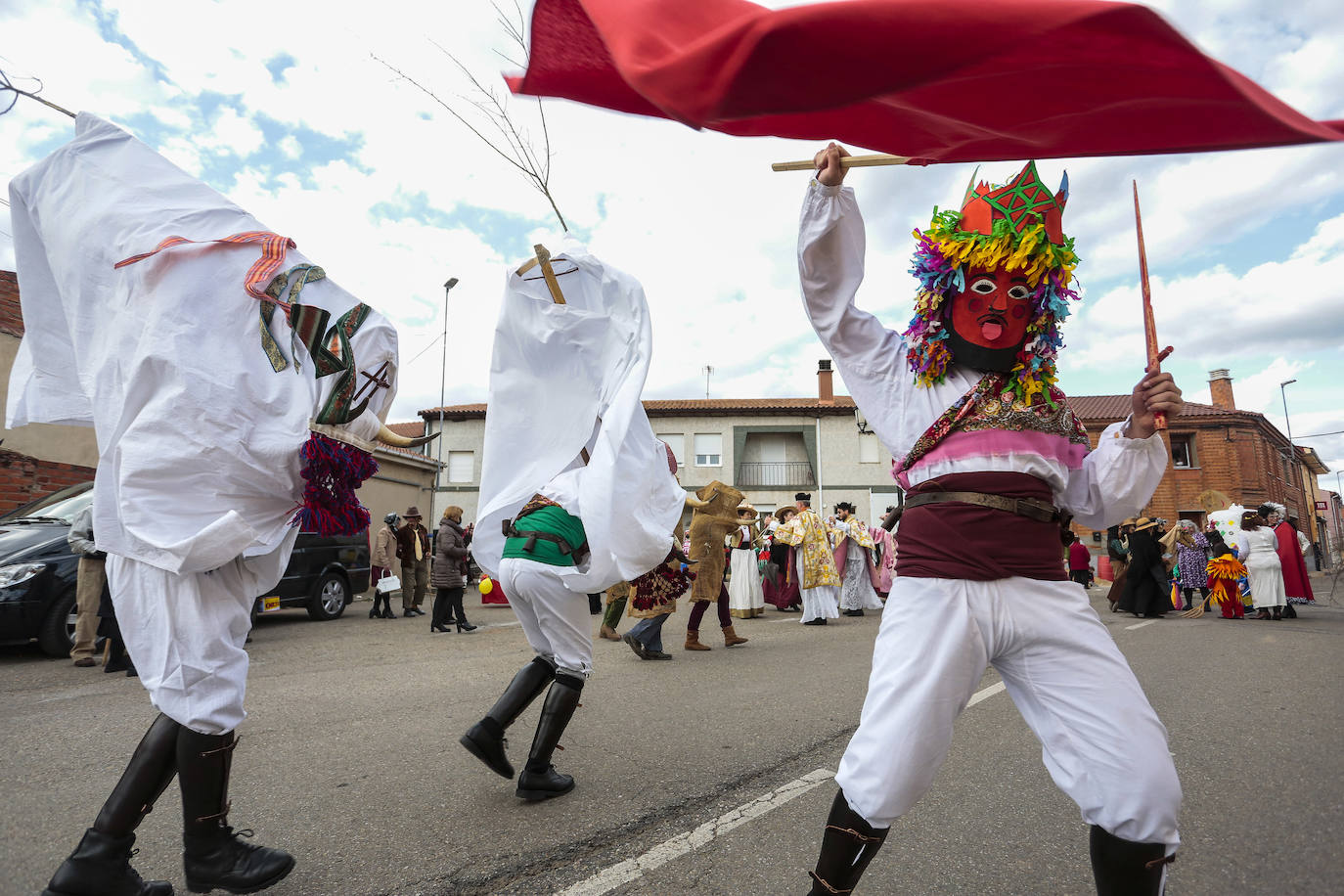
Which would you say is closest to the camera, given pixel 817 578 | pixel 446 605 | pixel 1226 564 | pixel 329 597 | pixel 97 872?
pixel 97 872

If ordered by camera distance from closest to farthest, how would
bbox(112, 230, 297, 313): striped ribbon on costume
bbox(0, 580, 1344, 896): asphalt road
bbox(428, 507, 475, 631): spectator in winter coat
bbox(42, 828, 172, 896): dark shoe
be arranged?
bbox(42, 828, 172, 896): dark shoe, bbox(112, 230, 297, 313): striped ribbon on costume, bbox(0, 580, 1344, 896): asphalt road, bbox(428, 507, 475, 631): spectator in winter coat

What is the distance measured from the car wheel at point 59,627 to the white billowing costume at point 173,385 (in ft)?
20.4

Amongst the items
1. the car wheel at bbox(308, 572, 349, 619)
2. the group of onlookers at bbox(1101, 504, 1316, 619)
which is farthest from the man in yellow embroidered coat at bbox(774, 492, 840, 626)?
the car wheel at bbox(308, 572, 349, 619)

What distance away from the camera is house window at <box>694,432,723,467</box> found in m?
36.1

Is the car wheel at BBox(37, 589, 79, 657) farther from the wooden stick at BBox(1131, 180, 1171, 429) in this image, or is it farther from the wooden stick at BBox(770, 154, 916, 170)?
the wooden stick at BBox(1131, 180, 1171, 429)

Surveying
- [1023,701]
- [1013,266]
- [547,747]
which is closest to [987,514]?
[1023,701]

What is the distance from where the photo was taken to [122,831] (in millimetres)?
2230

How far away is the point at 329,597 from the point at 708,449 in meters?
Result: 25.5

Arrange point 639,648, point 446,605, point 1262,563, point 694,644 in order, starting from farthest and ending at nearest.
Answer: point 1262,563, point 446,605, point 694,644, point 639,648

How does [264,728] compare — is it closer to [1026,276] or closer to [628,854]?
[628,854]

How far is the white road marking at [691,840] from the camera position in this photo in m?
2.51

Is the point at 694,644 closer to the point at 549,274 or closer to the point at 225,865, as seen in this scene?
the point at 549,274

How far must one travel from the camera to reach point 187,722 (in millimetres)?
2217

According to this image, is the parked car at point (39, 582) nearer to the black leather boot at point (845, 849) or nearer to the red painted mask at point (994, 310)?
the black leather boot at point (845, 849)
